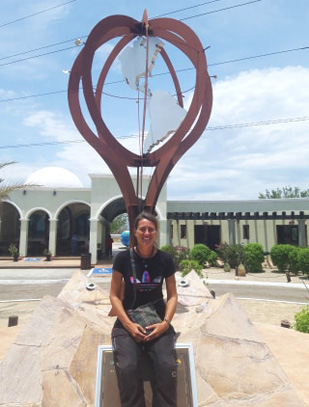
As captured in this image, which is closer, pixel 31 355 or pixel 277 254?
pixel 31 355

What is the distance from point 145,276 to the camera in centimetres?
295

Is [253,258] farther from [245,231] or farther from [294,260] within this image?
[245,231]

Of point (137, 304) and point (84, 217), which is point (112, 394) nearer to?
point (137, 304)

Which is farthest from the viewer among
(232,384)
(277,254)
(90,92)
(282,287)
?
(277,254)

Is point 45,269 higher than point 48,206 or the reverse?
the reverse

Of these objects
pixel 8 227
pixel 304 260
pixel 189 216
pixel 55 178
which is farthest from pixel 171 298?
pixel 8 227

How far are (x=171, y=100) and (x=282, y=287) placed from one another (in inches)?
389

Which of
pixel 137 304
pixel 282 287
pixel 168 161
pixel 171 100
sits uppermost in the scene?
pixel 171 100

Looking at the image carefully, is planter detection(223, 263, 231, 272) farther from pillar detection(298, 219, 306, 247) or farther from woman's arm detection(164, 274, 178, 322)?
woman's arm detection(164, 274, 178, 322)

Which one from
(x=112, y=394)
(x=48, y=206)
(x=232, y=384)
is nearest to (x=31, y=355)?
(x=112, y=394)

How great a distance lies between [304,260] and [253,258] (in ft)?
8.95

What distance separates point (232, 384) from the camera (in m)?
3.16

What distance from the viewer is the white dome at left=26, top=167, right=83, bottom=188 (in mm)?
26500

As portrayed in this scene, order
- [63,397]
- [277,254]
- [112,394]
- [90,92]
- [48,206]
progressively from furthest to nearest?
[48,206] → [277,254] → [90,92] → [63,397] → [112,394]
